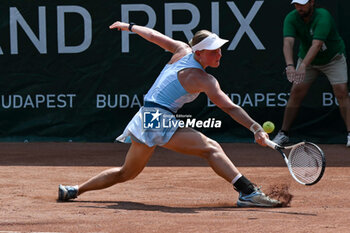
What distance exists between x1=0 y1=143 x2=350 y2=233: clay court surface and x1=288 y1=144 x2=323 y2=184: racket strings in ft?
0.80

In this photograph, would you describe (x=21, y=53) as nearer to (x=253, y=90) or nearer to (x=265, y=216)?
(x=253, y=90)

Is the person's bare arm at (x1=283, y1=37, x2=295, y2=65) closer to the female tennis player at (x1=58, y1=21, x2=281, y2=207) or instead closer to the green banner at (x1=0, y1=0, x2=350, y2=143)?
the green banner at (x1=0, y1=0, x2=350, y2=143)

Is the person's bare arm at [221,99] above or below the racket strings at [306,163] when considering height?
above

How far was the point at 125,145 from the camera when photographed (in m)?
9.69

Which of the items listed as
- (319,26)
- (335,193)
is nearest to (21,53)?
(319,26)

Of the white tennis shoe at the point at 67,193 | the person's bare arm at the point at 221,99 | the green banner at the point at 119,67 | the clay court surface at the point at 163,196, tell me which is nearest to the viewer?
the clay court surface at the point at 163,196

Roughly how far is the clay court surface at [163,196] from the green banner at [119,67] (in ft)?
1.93

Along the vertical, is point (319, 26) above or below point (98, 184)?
above

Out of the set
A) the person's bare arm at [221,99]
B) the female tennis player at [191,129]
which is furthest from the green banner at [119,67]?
the person's bare arm at [221,99]

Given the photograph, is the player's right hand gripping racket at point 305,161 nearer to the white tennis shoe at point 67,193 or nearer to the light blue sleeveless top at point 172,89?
the light blue sleeveless top at point 172,89

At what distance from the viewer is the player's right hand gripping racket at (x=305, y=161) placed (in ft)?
16.6

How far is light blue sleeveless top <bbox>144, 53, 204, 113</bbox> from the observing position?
5375 mm

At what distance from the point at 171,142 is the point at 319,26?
3803 millimetres

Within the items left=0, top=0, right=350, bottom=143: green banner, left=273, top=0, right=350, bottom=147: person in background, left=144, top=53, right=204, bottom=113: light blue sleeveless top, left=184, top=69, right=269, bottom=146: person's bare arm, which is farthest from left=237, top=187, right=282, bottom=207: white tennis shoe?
left=0, top=0, right=350, bottom=143: green banner
